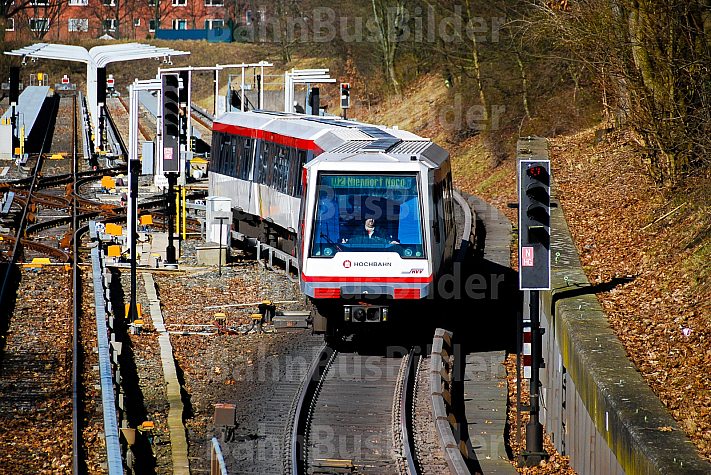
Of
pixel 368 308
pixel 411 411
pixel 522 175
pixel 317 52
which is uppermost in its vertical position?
pixel 317 52

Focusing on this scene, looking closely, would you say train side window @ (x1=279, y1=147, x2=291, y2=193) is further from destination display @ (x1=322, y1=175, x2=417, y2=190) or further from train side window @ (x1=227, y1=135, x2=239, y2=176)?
destination display @ (x1=322, y1=175, x2=417, y2=190)

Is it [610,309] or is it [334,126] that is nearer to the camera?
[610,309]

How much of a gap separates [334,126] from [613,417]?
1299 centimetres

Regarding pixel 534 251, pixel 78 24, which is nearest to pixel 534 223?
pixel 534 251

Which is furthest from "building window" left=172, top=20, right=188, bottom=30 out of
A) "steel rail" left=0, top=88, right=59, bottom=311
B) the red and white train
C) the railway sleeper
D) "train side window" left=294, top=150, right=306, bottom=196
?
the railway sleeper

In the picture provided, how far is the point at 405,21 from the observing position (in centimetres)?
5284

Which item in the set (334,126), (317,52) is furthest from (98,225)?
(317,52)

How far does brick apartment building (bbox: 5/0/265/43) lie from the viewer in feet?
340

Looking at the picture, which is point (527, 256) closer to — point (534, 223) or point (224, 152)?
point (534, 223)

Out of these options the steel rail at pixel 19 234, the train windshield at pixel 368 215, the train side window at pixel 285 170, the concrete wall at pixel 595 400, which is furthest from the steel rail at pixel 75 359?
the concrete wall at pixel 595 400

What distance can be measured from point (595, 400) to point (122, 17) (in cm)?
10590

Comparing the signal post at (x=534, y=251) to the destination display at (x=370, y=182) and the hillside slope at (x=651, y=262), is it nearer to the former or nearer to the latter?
the hillside slope at (x=651, y=262)

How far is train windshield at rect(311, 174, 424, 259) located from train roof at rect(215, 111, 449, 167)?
1.79 feet

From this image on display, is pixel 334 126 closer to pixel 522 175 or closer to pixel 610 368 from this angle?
pixel 522 175
